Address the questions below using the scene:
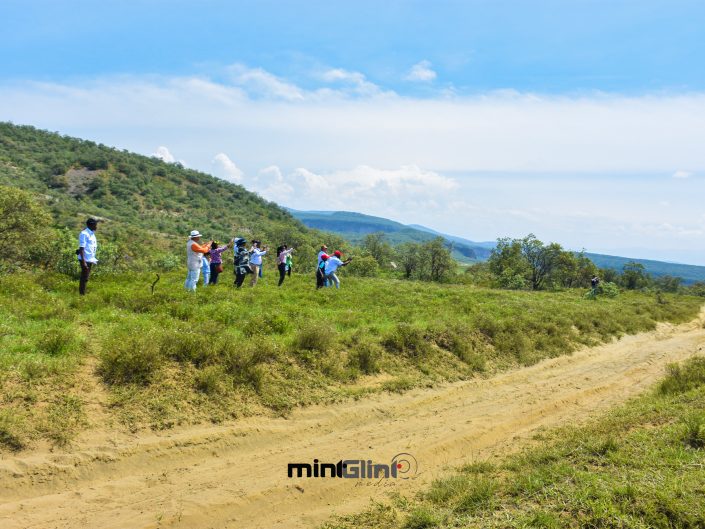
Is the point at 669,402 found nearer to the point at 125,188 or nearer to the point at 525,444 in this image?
the point at 525,444

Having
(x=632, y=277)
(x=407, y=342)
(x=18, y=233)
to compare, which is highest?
(x=18, y=233)

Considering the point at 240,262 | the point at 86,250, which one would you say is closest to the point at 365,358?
the point at 240,262

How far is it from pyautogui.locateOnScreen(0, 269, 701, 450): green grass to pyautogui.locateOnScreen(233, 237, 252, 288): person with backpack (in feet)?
3.40

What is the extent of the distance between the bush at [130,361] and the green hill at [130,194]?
36.9 meters

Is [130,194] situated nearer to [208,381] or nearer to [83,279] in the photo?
[83,279]

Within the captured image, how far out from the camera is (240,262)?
1655 centimetres

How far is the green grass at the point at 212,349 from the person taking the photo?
707 centimetres

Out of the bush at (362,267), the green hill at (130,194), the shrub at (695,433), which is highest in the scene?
the green hill at (130,194)

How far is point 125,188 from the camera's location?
238ft

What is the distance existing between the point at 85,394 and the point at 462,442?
6693 millimetres

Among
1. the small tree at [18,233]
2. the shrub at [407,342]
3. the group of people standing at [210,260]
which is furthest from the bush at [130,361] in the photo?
the small tree at [18,233]

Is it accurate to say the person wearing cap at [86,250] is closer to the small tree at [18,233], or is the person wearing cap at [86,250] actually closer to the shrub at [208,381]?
the shrub at [208,381]

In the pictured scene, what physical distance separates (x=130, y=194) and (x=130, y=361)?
241 feet

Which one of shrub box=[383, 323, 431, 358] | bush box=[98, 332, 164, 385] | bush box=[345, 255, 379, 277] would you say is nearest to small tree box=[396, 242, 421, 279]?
bush box=[345, 255, 379, 277]
